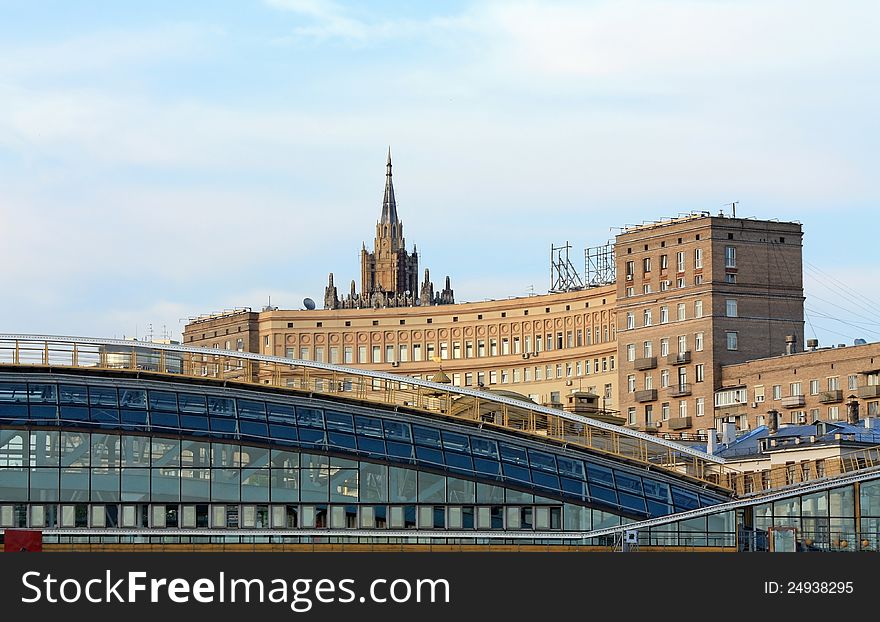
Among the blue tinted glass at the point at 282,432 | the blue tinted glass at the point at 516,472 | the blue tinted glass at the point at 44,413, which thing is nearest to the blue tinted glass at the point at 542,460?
the blue tinted glass at the point at 516,472

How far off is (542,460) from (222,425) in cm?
1285

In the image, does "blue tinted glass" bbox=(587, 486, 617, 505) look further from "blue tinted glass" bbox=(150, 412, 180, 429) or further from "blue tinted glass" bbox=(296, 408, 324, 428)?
"blue tinted glass" bbox=(150, 412, 180, 429)

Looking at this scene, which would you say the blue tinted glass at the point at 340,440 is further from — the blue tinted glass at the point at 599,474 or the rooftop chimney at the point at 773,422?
the rooftop chimney at the point at 773,422

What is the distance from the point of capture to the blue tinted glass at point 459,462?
95062 millimetres

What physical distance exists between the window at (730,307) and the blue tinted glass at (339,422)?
342 feet

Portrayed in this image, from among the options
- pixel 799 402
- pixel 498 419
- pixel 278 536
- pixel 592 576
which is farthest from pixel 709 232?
pixel 592 576

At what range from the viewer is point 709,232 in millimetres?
196375

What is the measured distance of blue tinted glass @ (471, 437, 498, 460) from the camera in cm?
9600

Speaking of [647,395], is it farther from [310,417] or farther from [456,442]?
[310,417]

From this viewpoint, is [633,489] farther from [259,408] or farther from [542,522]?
[259,408]

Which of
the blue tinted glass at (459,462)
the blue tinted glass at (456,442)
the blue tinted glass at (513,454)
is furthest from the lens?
the blue tinted glass at (513,454)

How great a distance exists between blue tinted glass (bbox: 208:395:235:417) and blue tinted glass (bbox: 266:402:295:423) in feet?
4.84

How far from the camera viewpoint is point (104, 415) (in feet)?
306

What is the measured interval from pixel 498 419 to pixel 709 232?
9637 cm
